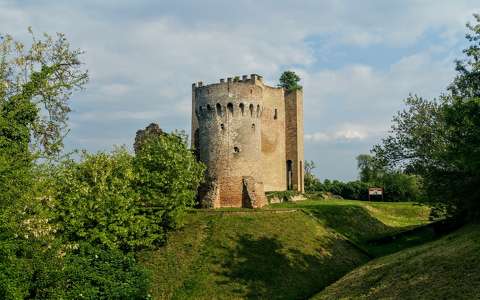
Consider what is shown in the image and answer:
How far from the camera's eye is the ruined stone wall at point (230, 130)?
49.4 metres

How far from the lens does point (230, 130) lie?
4988 centimetres

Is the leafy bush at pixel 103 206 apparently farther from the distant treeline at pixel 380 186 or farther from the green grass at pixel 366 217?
the distant treeline at pixel 380 186

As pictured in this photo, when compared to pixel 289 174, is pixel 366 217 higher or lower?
lower

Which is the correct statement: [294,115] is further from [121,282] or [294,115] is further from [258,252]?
[121,282]

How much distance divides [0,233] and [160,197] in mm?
18108

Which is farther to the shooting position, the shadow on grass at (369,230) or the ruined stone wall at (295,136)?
the ruined stone wall at (295,136)

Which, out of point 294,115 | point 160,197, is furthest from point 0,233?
point 294,115

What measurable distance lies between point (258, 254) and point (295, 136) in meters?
27.7

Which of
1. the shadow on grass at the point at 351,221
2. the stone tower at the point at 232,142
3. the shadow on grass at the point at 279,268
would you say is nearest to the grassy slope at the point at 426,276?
the shadow on grass at the point at 279,268

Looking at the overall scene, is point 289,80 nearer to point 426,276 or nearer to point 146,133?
point 146,133

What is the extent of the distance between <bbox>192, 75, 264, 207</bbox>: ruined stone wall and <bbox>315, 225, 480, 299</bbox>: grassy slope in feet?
67.8

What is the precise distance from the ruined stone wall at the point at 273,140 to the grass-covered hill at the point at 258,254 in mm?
11848

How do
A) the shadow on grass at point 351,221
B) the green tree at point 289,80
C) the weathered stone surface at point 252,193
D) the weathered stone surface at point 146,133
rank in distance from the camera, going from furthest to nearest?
the green tree at point 289,80
the weathered stone surface at point 146,133
the weathered stone surface at point 252,193
the shadow on grass at point 351,221

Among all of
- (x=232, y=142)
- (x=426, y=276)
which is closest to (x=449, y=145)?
(x=426, y=276)
